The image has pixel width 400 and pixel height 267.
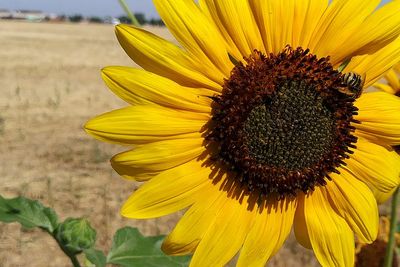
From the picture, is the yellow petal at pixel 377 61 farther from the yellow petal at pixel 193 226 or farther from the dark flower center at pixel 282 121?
the yellow petal at pixel 193 226

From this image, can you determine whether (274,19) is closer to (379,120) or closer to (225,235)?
(379,120)

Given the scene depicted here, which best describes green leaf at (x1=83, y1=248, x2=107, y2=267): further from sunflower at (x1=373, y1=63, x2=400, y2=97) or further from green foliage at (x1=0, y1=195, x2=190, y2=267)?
sunflower at (x1=373, y1=63, x2=400, y2=97)

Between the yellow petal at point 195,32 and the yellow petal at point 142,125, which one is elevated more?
the yellow petal at point 195,32

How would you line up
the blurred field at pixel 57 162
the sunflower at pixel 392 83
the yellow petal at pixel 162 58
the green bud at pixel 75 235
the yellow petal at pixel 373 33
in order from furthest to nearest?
1. the blurred field at pixel 57 162
2. the sunflower at pixel 392 83
3. the green bud at pixel 75 235
4. the yellow petal at pixel 373 33
5. the yellow petal at pixel 162 58

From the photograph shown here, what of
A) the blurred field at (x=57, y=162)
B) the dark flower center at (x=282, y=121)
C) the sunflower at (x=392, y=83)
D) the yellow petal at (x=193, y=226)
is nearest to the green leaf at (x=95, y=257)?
the yellow petal at (x=193, y=226)

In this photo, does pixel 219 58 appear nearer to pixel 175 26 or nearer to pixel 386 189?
pixel 175 26

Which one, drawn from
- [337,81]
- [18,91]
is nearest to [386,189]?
[337,81]

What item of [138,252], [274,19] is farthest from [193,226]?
[138,252]
